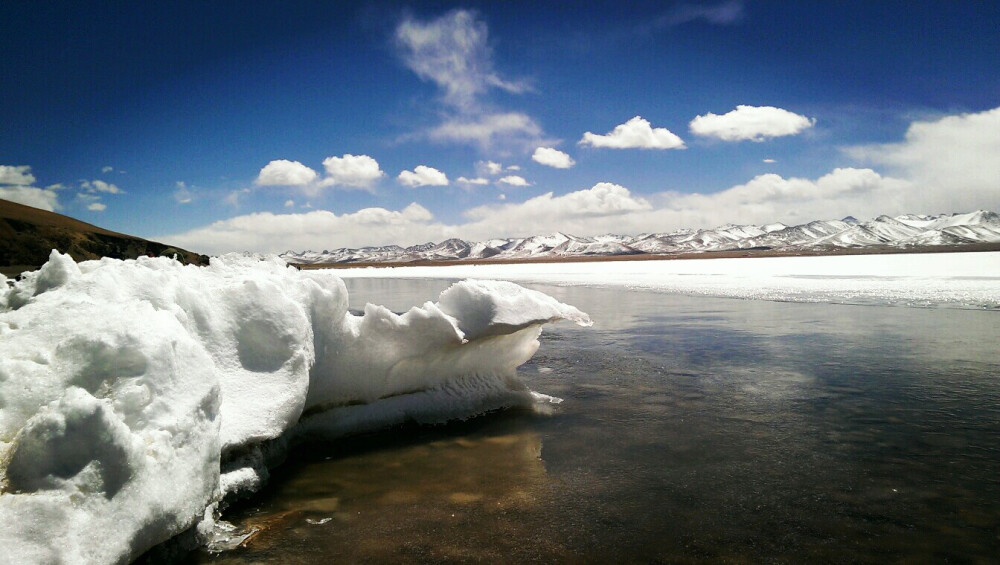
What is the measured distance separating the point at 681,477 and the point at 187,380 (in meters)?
3.63

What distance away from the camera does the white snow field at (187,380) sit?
2.46 metres

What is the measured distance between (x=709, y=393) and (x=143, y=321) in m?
5.91

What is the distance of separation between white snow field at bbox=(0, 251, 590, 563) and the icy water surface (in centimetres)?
47

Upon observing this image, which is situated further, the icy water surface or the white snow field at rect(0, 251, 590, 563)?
the icy water surface

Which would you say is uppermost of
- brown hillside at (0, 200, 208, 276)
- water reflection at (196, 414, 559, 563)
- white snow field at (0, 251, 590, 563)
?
brown hillside at (0, 200, 208, 276)

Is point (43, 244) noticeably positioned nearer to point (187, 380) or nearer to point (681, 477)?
point (187, 380)

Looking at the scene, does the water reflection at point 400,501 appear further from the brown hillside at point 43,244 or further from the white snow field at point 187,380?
the brown hillside at point 43,244

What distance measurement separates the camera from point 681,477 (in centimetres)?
408

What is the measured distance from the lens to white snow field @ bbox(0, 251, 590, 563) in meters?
2.46

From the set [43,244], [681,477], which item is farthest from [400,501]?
[43,244]

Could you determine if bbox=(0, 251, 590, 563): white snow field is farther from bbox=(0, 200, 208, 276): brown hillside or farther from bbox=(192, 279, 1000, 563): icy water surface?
bbox=(0, 200, 208, 276): brown hillside

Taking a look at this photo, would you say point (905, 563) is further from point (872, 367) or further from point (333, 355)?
point (872, 367)

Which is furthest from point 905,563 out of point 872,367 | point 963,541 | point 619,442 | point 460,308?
point 872,367

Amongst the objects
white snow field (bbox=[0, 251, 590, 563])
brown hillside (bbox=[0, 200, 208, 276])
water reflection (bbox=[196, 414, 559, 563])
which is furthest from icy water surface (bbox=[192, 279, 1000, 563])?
brown hillside (bbox=[0, 200, 208, 276])
